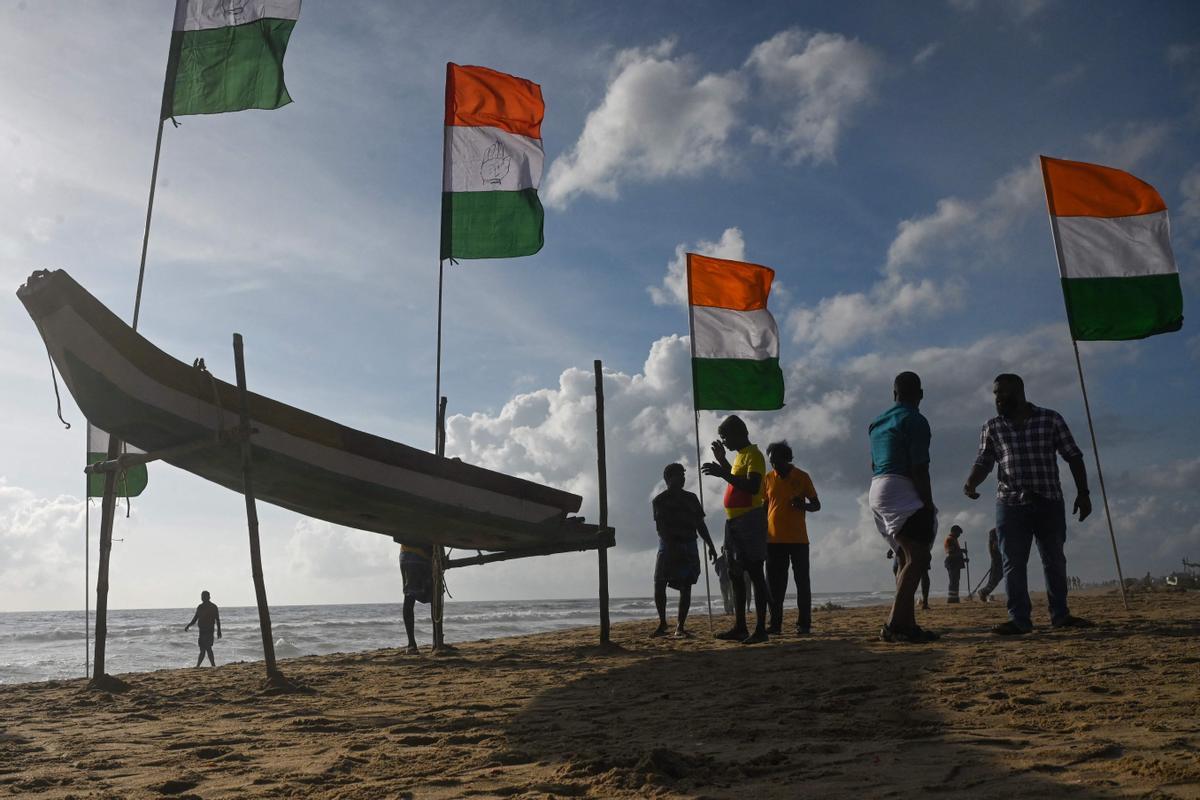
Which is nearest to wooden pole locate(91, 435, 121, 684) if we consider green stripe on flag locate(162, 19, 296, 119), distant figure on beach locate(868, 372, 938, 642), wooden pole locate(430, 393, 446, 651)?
wooden pole locate(430, 393, 446, 651)

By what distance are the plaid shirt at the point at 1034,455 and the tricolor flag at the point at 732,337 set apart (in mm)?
4454

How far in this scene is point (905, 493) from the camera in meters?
5.91

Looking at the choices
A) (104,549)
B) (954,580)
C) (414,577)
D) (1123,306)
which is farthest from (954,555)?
(104,549)

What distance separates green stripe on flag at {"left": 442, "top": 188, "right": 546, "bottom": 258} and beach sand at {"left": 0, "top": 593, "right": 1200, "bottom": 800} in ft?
16.0

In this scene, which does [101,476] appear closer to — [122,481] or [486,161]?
[122,481]

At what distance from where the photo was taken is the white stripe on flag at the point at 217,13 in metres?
8.33

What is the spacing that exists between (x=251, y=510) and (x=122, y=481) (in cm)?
191

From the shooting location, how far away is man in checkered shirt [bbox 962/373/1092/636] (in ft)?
20.4

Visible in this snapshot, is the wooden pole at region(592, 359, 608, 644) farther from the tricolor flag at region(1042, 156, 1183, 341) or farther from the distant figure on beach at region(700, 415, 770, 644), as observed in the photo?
the tricolor flag at region(1042, 156, 1183, 341)

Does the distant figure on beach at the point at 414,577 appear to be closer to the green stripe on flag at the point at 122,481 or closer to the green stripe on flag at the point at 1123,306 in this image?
the green stripe on flag at the point at 122,481

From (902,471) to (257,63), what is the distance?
276 inches

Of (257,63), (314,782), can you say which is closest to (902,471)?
(314,782)

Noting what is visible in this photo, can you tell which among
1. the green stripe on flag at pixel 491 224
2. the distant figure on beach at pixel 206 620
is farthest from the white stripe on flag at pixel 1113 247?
the distant figure on beach at pixel 206 620

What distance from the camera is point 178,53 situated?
8.28 meters
